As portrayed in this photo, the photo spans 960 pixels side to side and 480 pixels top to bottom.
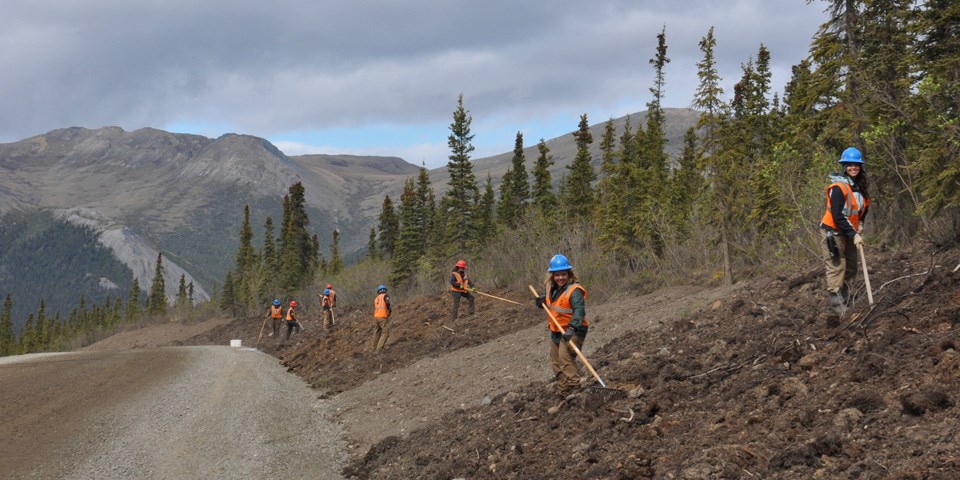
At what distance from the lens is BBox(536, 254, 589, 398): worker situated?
1025cm

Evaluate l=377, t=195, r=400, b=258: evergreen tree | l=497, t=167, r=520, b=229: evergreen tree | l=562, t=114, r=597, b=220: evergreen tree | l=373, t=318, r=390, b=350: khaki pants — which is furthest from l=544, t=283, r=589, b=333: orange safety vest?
l=377, t=195, r=400, b=258: evergreen tree

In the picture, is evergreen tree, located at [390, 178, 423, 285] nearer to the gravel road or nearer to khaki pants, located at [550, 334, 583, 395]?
the gravel road

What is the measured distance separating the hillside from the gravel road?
41.6 inches

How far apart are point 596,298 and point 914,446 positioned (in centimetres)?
1993

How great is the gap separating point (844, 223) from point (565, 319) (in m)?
3.90

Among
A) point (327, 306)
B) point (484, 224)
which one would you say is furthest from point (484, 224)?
point (327, 306)

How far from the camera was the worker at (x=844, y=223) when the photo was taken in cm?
936

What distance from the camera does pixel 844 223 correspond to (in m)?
9.30

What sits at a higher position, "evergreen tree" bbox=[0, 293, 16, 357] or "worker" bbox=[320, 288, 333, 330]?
"worker" bbox=[320, 288, 333, 330]

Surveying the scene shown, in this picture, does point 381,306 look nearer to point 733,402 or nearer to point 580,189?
point 733,402

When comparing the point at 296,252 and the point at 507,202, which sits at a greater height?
the point at 507,202

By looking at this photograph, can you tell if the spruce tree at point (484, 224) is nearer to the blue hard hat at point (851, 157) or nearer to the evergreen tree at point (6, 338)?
the blue hard hat at point (851, 157)

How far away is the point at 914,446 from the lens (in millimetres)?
5594

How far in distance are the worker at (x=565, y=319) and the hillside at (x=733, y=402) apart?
390 millimetres
